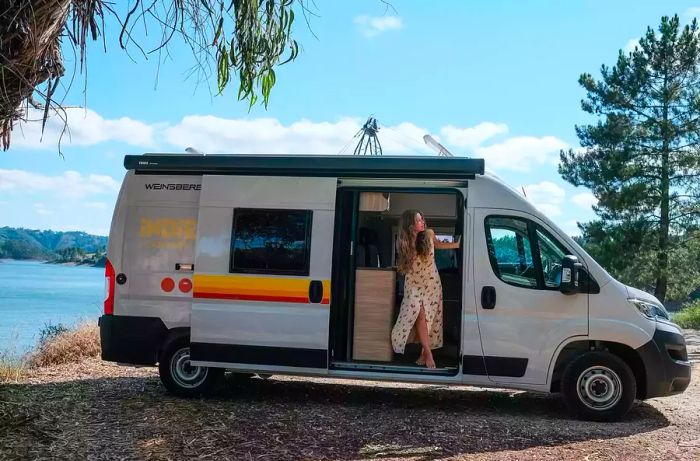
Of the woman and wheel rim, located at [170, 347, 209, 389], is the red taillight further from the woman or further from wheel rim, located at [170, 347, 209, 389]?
the woman

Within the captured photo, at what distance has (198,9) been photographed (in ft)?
16.8

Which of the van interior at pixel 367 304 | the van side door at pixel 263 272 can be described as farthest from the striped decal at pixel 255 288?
the van interior at pixel 367 304

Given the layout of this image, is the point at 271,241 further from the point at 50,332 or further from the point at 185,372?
the point at 50,332

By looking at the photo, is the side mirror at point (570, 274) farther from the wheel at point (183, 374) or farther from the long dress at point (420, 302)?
the wheel at point (183, 374)

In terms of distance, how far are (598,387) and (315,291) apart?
2.98 metres

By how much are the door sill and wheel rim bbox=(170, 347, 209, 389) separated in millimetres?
1496

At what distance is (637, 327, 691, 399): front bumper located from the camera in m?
6.94

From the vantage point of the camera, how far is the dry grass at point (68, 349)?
10.6 metres

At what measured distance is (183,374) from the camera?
307 inches

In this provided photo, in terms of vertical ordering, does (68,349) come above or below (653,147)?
below

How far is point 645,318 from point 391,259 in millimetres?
3336

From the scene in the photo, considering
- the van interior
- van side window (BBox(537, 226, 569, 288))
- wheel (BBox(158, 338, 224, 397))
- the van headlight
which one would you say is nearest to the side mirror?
van side window (BBox(537, 226, 569, 288))

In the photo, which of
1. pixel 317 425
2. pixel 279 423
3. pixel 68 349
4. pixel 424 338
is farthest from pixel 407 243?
pixel 68 349

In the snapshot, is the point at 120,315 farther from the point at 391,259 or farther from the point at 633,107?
the point at 633,107
